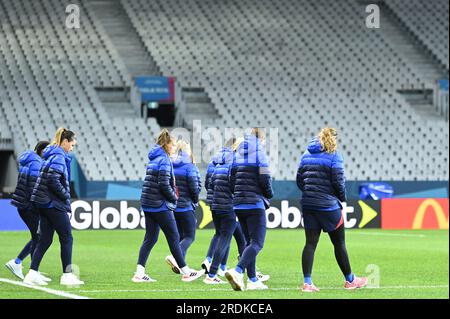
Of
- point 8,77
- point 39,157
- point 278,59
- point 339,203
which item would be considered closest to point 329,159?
point 339,203

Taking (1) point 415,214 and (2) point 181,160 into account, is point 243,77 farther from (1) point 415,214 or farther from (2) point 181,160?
(2) point 181,160

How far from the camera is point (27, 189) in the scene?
15.9 meters

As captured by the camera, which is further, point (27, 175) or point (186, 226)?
point (186, 226)

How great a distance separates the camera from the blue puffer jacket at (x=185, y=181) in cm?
1639

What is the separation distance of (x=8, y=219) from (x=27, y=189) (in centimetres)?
1583

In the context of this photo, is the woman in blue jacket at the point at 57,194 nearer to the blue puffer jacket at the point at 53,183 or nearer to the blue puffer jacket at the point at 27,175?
the blue puffer jacket at the point at 53,183

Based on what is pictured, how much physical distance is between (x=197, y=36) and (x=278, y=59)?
3697mm

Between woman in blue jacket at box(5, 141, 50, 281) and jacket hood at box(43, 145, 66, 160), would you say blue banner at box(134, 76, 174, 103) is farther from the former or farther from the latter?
jacket hood at box(43, 145, 66, 160)

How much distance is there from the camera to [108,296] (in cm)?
1320

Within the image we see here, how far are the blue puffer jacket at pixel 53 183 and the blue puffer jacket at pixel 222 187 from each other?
84.6 inches

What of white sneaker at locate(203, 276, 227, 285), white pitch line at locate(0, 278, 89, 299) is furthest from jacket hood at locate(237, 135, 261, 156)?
white pitch line at locate(0, 278, 89, 299)

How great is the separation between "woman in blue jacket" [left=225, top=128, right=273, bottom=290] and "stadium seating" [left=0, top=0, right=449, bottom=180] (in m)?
23.8

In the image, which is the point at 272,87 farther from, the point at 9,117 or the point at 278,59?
the point at 9,117

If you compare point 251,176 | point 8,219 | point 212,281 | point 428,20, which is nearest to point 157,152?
point 251,176
